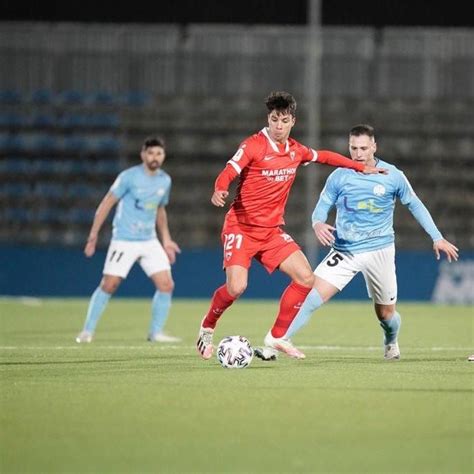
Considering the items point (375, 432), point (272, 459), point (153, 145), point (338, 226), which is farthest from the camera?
point (153, 145)

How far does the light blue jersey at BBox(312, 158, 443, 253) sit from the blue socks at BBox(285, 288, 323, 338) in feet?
1.51

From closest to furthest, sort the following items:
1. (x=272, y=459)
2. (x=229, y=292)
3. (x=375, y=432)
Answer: (x=272, y=459) → (x=375, y=432) → (x=229, y=292)

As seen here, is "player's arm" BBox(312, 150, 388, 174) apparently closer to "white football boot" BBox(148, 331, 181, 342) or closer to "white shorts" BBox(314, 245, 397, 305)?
"white shorts" BBox(314, 245, 397, 305)

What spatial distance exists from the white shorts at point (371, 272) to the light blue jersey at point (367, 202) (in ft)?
0.22

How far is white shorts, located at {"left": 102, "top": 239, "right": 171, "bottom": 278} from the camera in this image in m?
13.3

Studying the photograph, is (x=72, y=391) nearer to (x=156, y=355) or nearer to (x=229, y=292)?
(x=229, y=292)

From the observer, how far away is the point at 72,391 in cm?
798

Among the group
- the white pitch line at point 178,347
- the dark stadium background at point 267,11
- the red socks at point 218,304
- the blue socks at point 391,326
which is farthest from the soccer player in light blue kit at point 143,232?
the dark stadium background at point 267,11

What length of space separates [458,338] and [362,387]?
18.7ft

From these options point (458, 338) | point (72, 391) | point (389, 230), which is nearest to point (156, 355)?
point (389, 230)

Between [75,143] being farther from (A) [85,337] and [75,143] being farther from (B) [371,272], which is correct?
(B) [371,272]

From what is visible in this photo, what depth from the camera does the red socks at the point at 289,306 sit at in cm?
1002

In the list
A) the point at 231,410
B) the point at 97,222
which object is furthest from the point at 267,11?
the point at 231,410

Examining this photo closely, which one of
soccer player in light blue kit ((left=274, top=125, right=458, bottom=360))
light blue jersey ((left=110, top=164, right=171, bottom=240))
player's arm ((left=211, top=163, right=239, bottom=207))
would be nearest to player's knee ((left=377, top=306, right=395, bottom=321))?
soccer player in light blue kit ((left=274, top=125, right=458, bottom=360))
